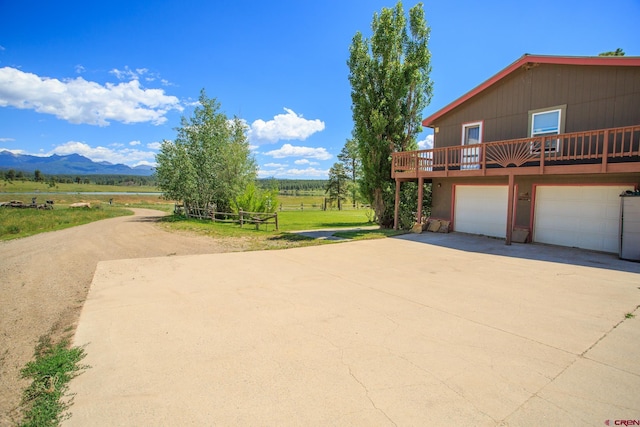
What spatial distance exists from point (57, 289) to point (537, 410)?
8.23m

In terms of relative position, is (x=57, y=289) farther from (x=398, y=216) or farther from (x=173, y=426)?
(x=398, y=216)

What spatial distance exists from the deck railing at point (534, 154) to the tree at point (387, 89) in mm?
2276

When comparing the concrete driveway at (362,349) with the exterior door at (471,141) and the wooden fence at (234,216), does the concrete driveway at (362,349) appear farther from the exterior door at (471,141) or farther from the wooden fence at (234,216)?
the wooden fence at (234,216)

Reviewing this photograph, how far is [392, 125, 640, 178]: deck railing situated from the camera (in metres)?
8.74

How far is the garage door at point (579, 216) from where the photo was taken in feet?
30.9

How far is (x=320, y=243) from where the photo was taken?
11.8 m

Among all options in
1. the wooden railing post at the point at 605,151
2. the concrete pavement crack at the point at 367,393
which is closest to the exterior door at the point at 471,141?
the wooden railing post at the point at 605,151

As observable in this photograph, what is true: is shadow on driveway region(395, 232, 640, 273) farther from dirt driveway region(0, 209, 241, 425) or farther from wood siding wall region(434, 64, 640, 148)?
dirt driveway region(0, 209, 241, 425)

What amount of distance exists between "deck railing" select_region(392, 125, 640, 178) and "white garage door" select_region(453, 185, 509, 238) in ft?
3.11

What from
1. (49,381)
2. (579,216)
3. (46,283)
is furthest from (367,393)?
(579,216)

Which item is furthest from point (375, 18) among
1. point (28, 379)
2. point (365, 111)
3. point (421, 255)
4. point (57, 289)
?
point (28, 379)

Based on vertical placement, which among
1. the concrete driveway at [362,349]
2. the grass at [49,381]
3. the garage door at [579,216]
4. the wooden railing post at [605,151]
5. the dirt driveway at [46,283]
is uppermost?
the wooden railing post at [605,151]

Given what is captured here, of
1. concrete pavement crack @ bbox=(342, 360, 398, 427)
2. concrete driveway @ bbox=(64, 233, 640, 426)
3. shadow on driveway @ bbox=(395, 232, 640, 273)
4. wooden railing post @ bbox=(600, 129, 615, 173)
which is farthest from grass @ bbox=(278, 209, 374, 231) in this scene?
concrete pavement crack @ bbox=(342, 360, 398, 427)

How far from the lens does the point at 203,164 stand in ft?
77.8
